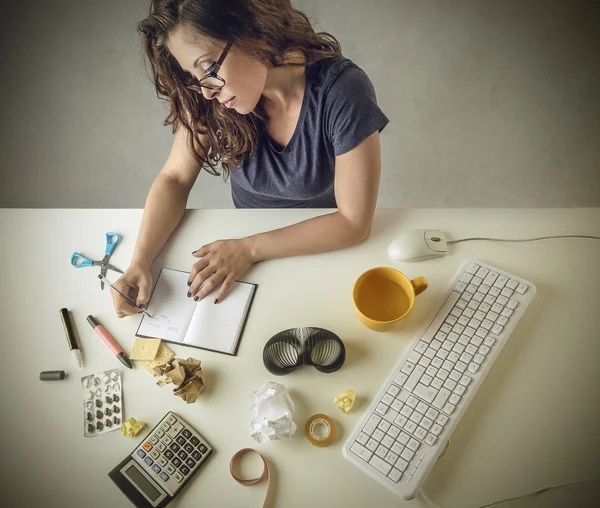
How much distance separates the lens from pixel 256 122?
0.92m

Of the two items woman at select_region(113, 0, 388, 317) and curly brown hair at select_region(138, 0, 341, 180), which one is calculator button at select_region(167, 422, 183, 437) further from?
curly brown hair at select_region(138, 0, 341, 180)

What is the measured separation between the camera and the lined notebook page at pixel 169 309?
81 cm

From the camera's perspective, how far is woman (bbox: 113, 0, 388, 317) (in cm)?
73

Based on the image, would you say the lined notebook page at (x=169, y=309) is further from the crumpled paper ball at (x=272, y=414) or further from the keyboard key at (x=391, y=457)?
the keyboard key at (x=391, y=457)

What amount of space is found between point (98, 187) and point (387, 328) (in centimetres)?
160

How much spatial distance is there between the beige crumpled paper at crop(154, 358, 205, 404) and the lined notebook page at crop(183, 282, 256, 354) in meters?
0.06

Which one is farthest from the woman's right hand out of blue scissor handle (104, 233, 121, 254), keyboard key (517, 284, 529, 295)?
keyboard key (517, 284, 529, 295)

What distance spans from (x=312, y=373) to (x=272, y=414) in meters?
0.11

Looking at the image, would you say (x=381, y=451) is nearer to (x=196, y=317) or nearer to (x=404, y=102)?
(x=196, y=317)

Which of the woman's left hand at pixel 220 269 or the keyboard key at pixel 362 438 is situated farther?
the woman's left hand at pixel 220 269

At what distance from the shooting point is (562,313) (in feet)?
2.44

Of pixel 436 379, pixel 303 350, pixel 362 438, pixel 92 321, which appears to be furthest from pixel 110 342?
pixel 436 379

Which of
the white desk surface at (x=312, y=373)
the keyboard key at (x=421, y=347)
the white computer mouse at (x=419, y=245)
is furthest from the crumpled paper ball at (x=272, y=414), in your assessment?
the white computer mouse at (x=419, y=245)

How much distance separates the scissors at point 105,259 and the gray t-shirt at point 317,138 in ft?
1.04
